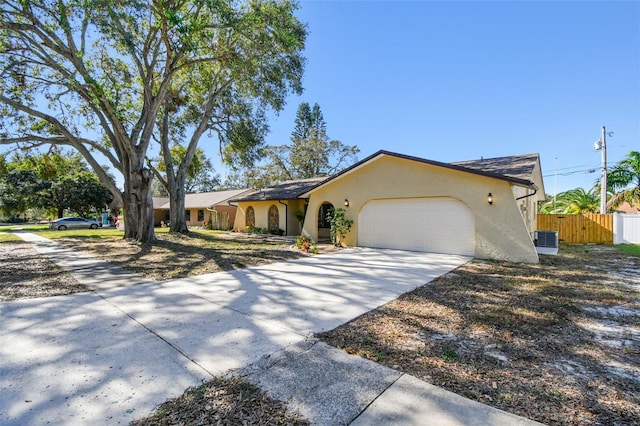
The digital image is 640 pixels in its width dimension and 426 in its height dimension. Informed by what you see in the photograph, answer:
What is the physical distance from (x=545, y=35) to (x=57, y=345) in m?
15.6

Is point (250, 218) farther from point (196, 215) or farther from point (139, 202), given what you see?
point (196, 215)

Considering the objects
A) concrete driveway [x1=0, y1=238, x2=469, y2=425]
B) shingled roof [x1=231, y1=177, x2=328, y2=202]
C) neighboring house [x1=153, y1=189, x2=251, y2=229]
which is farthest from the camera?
neighboring house [x1=153, y1=189, x2=251, y2=229]

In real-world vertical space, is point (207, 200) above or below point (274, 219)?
above

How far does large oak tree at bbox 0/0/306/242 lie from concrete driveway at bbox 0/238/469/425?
27.3ft

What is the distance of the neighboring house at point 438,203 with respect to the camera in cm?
926

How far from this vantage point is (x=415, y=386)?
2.54m

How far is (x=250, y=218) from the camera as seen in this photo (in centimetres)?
2117

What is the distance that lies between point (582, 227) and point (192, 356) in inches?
794

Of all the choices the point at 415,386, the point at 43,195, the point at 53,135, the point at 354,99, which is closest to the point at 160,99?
the point at 53,135

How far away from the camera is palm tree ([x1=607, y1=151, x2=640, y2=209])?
1853cm

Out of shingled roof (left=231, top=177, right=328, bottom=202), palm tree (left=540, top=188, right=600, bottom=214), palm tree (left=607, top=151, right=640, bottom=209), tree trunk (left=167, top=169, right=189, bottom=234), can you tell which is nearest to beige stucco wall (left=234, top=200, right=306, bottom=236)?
shingled roof (left=231, top=177, right=328, bottom=202)

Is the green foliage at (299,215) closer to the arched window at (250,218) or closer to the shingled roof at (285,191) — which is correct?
the shingled roof at (285,191)

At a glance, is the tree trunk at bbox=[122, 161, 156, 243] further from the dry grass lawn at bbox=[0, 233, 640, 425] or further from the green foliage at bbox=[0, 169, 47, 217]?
the green foliage at bbox=[0, 169, 47, 217]

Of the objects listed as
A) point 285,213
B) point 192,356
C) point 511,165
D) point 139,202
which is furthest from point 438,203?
point 139,202
